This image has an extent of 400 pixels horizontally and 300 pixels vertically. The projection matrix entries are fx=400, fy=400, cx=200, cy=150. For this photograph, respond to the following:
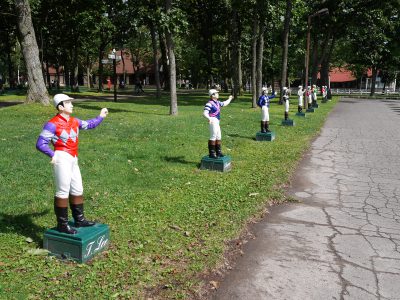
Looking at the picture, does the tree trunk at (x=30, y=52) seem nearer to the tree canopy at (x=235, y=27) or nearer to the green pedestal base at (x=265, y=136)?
the tree canopy at (x=235, y=27)

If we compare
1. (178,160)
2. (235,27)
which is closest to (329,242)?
(178,160)

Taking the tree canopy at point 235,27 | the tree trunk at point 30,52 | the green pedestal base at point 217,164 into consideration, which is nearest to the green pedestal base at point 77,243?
the green pedestal base at point 217,164

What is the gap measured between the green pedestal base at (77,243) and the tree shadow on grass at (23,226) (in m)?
0.40

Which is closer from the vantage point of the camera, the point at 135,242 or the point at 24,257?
the point at 24,257

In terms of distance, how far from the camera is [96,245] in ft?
16.3

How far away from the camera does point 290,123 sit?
1809 cm

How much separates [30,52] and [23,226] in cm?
1563

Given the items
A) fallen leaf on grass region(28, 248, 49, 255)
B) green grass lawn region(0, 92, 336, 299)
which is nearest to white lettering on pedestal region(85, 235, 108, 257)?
green grass lawn region(0, 92, 336, 299)

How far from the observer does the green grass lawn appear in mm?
4461

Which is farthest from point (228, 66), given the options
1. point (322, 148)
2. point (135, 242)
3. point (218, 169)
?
Answer: point (135, 242)

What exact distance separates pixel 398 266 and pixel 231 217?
97.1 inches

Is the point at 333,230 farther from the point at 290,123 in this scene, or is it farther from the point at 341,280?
the point at 290,123

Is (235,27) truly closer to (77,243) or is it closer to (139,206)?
(139,206)

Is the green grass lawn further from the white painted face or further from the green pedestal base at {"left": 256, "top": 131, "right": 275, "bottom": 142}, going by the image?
the white painted face
